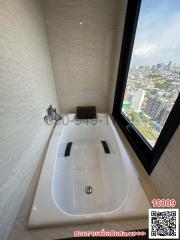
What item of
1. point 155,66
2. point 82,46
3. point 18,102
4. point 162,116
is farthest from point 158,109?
point 82,46

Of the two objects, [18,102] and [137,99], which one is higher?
[18,102]

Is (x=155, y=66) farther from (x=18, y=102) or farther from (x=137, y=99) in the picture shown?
(x=18, y=102)

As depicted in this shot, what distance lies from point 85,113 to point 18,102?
1203 millimetres

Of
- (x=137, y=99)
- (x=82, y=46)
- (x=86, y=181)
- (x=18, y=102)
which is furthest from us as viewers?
(x=82, y=46)

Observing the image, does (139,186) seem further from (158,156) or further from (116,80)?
(116,80)

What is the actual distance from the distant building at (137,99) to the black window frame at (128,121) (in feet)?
0.74

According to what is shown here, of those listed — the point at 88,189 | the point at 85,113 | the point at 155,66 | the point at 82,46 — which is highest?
the point at 82,46

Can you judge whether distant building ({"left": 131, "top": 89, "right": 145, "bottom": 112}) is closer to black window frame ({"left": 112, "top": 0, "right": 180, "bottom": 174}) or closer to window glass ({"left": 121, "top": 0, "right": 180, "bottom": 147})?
window glass ({"left": 121, "top": 0, "right": 180, "bottom": 147})

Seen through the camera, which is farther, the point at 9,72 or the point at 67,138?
the point at 67,138

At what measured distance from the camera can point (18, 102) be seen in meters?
0.88

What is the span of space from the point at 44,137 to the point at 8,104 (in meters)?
0.71

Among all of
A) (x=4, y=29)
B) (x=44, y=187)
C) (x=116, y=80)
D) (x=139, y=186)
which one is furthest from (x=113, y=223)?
(x=116, y=80)

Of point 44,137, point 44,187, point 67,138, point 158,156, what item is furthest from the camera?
point 67,138

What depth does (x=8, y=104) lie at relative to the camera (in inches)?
30.1
